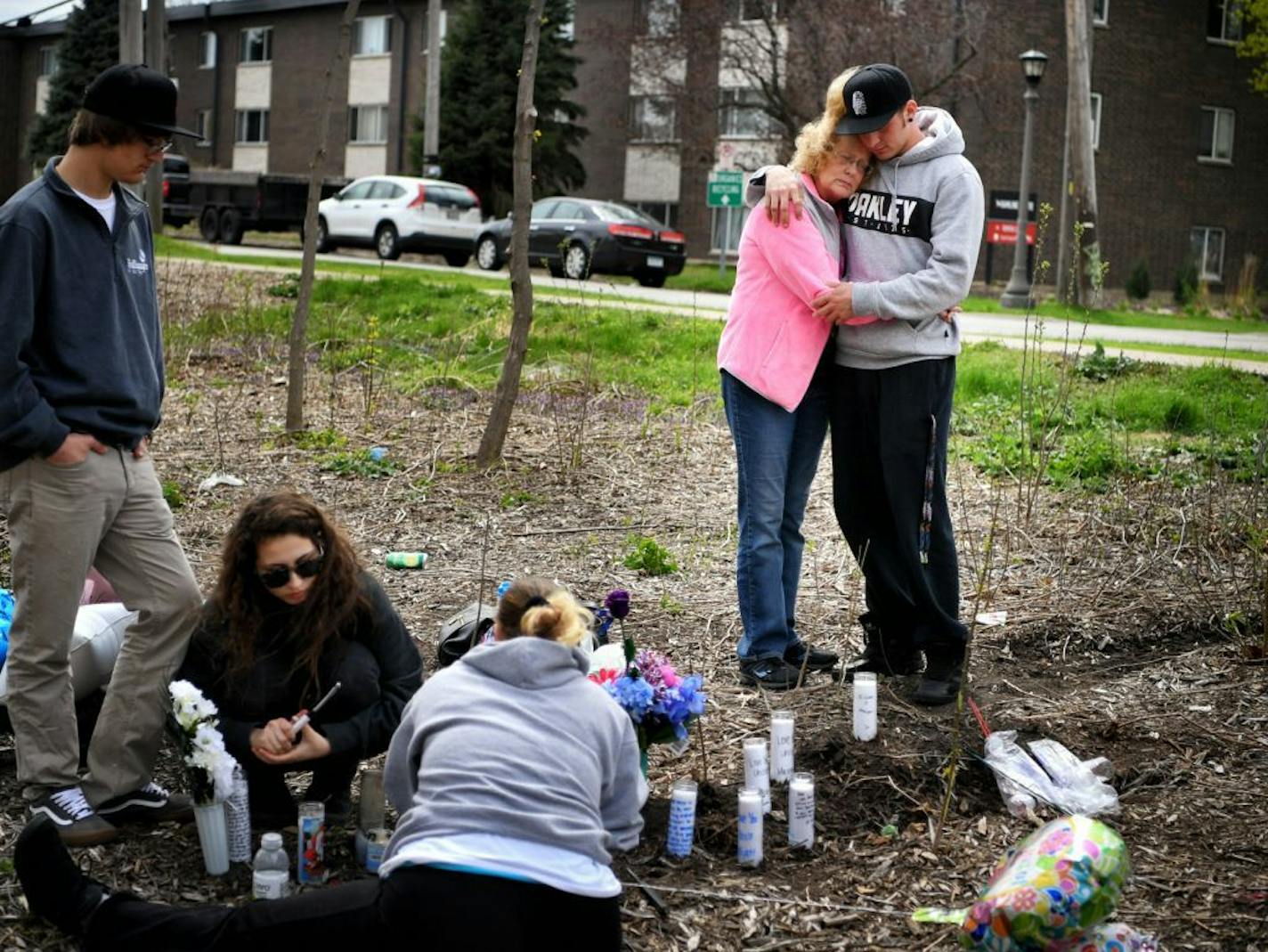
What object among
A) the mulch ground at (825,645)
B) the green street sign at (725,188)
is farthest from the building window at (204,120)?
the mulch ground at (825,645)

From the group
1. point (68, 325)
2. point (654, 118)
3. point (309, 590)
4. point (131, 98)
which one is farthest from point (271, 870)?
point (654, 118)

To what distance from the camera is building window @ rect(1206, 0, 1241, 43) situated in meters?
36.1

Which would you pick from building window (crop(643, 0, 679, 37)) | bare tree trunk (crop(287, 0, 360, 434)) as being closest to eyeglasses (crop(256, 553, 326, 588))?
bare tree trunk (crop(287, 0, 360, 434))

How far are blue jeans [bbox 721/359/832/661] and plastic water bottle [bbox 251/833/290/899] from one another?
6.21 feet

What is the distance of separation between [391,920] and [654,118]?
3672 centimetres

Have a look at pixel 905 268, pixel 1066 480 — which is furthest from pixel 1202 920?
pixel 1066 480

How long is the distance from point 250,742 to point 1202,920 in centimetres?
228

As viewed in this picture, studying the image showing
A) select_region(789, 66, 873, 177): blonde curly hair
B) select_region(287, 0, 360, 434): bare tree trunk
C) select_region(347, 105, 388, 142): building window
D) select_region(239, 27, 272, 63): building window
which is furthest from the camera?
select_region(239, 27, 272, 63): building window

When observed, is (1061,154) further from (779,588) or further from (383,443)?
(779,588)

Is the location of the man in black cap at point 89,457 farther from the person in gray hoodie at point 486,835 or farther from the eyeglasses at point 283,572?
the person in gray hoodie at point 486,835

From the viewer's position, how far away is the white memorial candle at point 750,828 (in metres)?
3.92

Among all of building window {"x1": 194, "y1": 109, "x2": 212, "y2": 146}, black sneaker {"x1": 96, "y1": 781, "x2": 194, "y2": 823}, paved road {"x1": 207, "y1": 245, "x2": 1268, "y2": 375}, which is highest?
building window {"x1": 194, "y1": 109, "x2": 212, "y2": 146}

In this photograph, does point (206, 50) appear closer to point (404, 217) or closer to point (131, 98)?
point (404, 217)

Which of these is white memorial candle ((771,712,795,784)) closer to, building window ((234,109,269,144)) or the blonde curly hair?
the blonde curly hair
